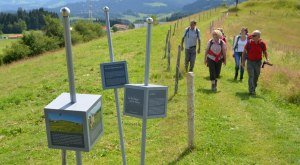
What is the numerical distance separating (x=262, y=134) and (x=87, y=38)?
170 feet

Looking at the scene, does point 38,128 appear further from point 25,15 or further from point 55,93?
point 25,15

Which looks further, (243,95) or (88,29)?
(88,29)

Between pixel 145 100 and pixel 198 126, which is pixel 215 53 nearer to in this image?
pixel 198 126

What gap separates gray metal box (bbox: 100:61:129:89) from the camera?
20.0 ft

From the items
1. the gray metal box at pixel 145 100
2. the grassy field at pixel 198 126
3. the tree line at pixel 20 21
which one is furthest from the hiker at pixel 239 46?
the tree line at pixel 20 21

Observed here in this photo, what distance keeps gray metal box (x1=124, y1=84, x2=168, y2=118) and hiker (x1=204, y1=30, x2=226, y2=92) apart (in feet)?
24.3

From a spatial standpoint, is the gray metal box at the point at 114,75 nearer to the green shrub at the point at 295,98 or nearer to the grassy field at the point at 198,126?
the grassy field at the point at 198,126

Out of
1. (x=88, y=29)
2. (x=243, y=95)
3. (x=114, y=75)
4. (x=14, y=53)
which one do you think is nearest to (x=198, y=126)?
(x=243, y=95)

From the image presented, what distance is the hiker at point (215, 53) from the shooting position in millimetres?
12905

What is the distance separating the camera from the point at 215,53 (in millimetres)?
13047

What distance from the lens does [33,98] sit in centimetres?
1510

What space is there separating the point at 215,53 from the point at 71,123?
9336mm

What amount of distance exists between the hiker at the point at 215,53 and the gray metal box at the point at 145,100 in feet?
24.3

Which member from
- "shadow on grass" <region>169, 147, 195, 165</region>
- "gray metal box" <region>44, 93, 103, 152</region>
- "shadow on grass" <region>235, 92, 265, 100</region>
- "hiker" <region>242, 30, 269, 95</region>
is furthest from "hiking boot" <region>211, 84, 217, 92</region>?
"gray metal box" <region>44, 93, 103, 152</region>
